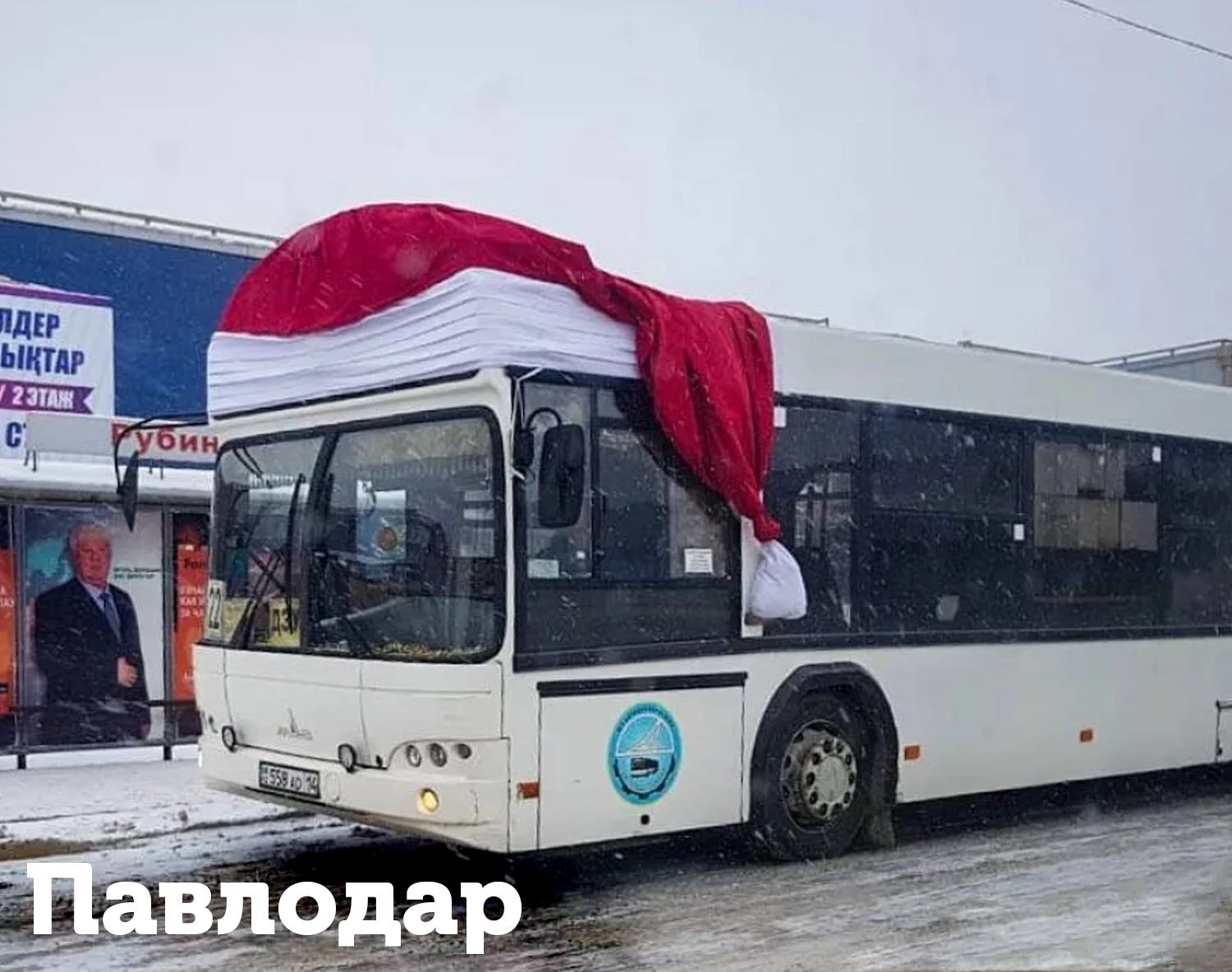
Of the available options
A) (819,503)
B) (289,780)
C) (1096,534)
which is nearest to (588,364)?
(819,503)

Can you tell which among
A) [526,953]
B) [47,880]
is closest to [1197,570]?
[526,953]

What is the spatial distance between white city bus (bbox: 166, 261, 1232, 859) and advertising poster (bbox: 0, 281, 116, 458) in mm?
7086

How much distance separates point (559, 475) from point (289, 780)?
7.38 ft

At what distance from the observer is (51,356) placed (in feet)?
52.9

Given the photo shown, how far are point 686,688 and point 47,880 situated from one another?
142 inches

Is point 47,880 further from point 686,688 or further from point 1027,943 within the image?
point 1027,943

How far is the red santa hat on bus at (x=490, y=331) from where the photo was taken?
8.30 m

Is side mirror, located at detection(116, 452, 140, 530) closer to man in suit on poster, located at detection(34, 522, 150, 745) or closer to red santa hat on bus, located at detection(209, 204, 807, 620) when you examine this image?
red santa hat on bus, located at detection(209, 204, 807, 620)

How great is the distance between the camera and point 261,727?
9.01m

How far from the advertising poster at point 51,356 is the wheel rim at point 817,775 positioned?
898cm

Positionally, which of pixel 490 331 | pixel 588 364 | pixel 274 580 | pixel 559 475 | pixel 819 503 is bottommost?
pixel 274 580

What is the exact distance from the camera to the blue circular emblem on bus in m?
8.40

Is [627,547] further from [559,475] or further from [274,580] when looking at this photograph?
Answer: [274,580]

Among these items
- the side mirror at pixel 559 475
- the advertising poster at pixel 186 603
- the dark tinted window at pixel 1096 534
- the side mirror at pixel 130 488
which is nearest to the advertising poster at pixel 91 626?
the advertising poster at pixel 186 603
